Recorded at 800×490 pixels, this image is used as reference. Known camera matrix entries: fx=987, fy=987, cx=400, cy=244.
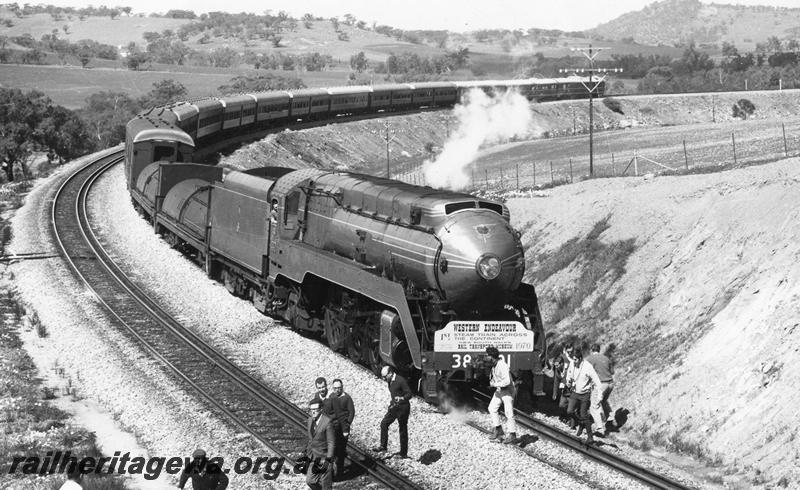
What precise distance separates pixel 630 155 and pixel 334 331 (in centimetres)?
4102

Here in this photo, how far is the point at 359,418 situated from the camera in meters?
18.0

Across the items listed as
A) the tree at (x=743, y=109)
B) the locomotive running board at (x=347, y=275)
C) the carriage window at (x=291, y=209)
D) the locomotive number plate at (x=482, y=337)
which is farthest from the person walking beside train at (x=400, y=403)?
the tree at (x=743, y=109)

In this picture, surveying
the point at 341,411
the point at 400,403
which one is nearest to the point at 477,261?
the point at 400,403

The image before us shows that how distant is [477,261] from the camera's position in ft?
57.5

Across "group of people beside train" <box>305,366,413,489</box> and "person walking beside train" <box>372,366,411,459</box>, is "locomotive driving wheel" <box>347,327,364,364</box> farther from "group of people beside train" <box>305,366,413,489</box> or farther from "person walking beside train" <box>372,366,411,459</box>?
"group of people beside train" <box>305,366,413,489</box>

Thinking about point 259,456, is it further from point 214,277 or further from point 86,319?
point 214,277

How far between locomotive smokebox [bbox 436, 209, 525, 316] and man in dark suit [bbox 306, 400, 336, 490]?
14.8ft

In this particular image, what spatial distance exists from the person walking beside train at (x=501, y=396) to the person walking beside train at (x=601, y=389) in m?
1.40

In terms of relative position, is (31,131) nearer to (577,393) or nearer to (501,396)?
(501,396)

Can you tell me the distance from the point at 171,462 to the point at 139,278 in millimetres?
16230

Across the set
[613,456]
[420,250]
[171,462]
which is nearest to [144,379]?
[171,462]

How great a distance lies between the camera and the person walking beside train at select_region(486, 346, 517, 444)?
1625cm

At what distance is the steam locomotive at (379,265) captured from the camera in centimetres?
1789

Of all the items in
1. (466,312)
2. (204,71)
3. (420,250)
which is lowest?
(466,312)
